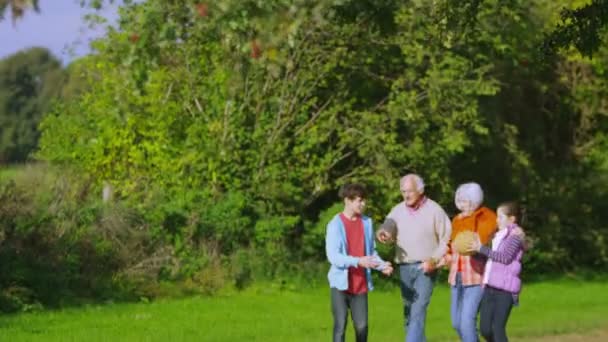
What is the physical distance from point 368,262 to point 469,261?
1.27 metres

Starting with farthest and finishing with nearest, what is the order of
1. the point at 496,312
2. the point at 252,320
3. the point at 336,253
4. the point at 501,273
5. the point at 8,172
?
the point at 8,172
the point at 252,320
the point at 496,312
the point at 501,273
the point at 336,253

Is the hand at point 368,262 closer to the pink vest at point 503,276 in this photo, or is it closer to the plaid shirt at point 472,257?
the plaid shirt at point 472,257

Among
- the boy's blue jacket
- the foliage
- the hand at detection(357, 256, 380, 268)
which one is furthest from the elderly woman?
the foliage

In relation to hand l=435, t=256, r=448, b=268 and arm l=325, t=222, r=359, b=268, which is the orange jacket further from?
arm l=325, t=222, r=359, b=268

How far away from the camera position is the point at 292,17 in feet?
34.9

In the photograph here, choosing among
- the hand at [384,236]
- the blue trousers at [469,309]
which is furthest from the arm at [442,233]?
the hand at [384,236]

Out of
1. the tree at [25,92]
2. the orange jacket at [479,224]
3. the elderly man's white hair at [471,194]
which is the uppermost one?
the tree at [25,92]

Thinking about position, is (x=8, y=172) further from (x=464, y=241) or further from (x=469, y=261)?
(x=464, y=241)

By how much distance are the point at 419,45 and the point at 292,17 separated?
13.0m

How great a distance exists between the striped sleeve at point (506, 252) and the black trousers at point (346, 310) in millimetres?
1216

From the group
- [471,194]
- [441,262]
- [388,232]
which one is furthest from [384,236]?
[471,194]

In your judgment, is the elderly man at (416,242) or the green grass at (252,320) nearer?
the elderly man at (416,242)

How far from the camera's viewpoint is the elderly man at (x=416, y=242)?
11.9 m

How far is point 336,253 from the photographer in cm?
1135
